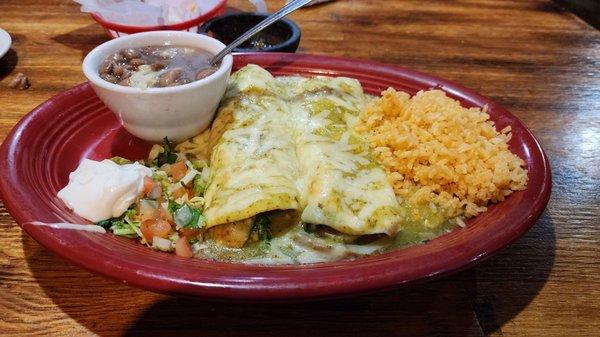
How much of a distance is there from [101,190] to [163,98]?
35 cm

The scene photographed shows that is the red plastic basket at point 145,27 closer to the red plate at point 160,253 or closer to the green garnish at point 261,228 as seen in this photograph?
the red plate at point 160,253

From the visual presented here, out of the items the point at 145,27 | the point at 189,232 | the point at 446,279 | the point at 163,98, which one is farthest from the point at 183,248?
the point at 145,27

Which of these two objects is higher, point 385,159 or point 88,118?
point 385,159

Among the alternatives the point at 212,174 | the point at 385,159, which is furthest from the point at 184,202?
the point at 385,159

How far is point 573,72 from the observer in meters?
2.83

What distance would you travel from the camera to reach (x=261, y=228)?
149 cm

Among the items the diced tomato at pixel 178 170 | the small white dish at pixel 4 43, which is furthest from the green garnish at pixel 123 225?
the small white dish at pixel 4 43

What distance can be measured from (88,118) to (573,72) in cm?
260

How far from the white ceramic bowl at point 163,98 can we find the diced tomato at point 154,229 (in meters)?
0.38

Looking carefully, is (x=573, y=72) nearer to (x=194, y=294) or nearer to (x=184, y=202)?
(x=184, y=202)

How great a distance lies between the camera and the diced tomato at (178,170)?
1.69 meters

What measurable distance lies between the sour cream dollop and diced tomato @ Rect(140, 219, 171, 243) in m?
0.09

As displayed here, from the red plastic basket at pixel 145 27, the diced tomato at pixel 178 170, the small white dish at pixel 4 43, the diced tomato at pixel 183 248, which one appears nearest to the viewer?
the diced tomato at pixel 183 248

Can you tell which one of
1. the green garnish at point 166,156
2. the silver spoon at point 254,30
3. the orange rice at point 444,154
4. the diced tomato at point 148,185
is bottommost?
the green garnish at point 166,156
